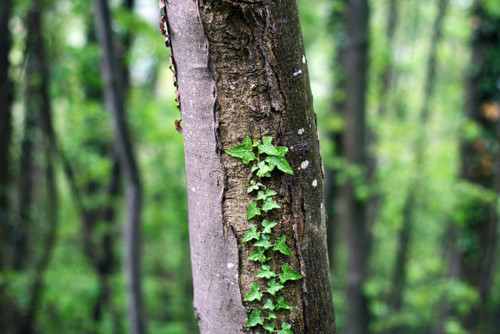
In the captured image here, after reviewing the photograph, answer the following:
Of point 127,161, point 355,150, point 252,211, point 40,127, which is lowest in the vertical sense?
point 252,211

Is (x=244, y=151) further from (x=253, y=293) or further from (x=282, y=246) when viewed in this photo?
(x=253, y=293)

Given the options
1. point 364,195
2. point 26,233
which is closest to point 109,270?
point 26,233

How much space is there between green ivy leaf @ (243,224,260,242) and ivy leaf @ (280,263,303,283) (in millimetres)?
118

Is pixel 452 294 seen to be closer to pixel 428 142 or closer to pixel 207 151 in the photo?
pixel 428 142

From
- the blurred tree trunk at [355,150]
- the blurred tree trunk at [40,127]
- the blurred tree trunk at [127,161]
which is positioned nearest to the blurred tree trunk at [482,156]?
the blurred tree trunk at [355,150]

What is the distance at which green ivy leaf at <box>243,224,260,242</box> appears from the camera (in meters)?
1.07

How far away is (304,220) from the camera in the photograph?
1.10 meters

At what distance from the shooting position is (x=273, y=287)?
1079 millimetres

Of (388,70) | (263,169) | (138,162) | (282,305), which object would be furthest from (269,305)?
(388,70)

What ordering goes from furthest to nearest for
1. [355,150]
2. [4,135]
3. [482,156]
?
1. [482,156]
2. [355,150]
3. [4,135]

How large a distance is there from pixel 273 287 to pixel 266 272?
0.05 m

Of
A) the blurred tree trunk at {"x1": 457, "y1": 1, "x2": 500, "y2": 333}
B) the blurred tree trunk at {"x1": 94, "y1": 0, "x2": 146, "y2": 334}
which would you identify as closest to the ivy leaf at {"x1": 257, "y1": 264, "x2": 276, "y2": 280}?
the blurred tree trunk at {"x1": 94, "y1": 0, "x2": 146, "y2": 334}

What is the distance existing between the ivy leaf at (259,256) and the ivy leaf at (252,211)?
0.32 feet

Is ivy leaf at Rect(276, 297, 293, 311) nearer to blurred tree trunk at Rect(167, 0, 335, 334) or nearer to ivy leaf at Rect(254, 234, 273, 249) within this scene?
blurred tree trunk at Rect(167, 0, 335, 334)
